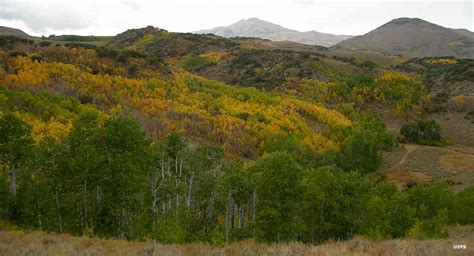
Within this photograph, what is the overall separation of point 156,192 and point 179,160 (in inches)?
218

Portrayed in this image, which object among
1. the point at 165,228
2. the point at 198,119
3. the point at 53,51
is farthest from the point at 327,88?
the point at 165,228

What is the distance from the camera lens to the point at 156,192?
98.6ft

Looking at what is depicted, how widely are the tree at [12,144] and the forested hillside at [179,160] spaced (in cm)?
8

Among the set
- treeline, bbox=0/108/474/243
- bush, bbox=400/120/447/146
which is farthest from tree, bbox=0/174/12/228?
bush, bbox=400/120/447/146

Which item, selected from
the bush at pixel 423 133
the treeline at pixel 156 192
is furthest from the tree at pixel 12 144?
the bush at pixel 423 133

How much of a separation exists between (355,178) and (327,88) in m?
102

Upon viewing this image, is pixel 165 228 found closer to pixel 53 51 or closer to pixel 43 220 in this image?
pixel 43 220

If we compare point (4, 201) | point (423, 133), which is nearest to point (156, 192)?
point (4, 201)

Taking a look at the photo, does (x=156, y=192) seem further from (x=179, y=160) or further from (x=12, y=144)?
(x=12, y=144)

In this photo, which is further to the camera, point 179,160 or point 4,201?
point 179,160

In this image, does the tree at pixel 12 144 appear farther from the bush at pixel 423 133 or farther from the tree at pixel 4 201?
the bush at pixel 423 133

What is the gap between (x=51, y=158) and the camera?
25.0 meters

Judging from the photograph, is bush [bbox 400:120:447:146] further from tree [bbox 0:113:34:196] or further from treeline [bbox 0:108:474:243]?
tree [bbox 0:113:34:196]

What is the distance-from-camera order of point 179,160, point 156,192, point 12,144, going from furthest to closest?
point 179,160, point 156,192, point 12,144
